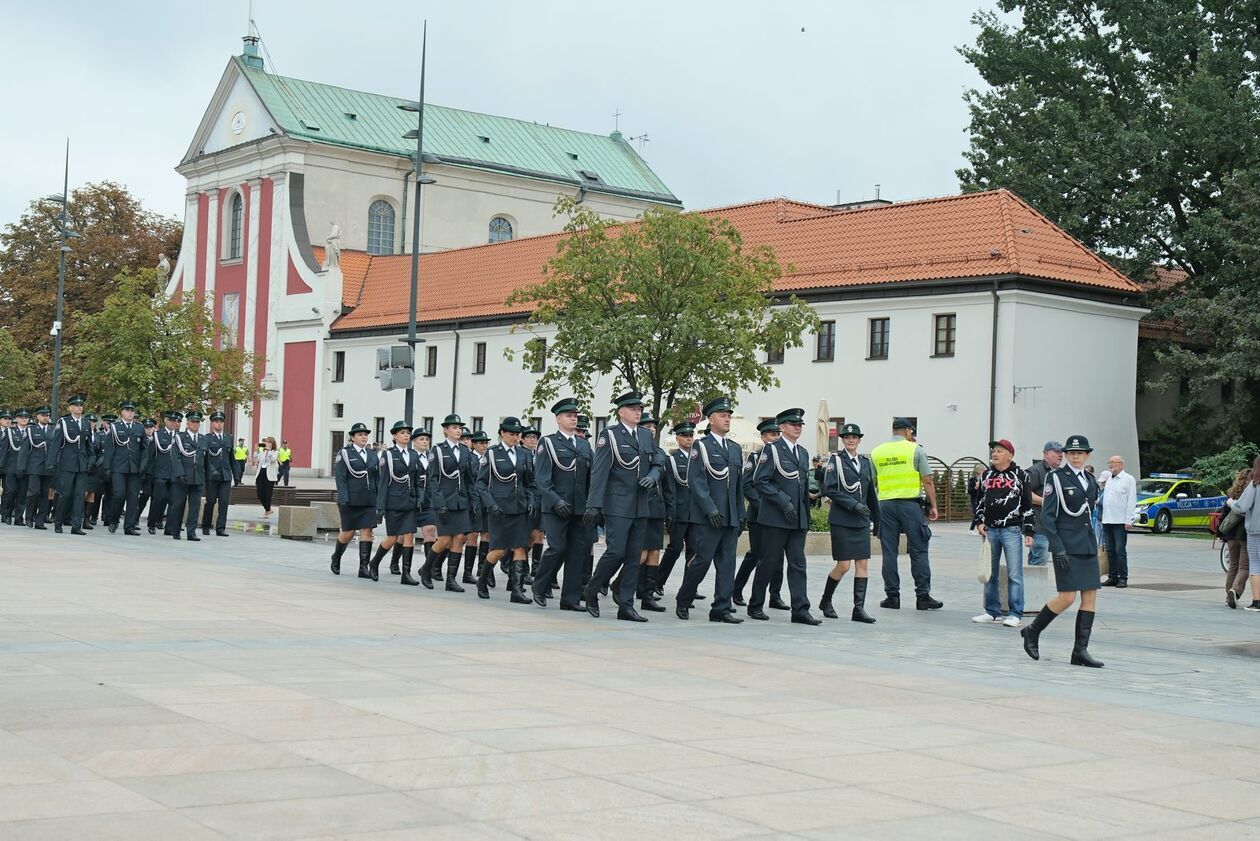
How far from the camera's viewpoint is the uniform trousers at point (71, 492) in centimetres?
2489

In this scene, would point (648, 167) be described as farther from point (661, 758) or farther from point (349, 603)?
point (661, 758)

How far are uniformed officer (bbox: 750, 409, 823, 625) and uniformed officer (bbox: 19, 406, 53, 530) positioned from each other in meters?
15.3

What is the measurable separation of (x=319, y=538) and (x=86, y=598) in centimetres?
1273

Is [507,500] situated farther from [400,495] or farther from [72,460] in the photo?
[72,460]

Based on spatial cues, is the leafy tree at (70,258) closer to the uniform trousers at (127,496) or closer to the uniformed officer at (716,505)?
the uniform trousers at (127,496)

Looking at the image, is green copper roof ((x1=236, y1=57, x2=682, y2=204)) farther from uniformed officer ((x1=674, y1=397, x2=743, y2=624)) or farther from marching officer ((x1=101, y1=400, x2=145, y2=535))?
uniformed officer ((x1=674, y1=397, x2=743, y2=624))

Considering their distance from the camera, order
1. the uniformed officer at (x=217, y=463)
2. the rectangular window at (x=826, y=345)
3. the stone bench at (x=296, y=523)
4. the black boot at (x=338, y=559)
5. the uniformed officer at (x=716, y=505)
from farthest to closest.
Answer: the rectangular window at (x=826, y=345), the stone bench at (x=296, y=523), the uniformed officer at (x=217, y=463), the black boot at (x=338, y=559), the uniformed officer at (x=716, y=505)

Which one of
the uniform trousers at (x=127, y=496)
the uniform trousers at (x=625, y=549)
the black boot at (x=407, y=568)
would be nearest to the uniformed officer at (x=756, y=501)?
the uniform trousers at (x=625, y=549)

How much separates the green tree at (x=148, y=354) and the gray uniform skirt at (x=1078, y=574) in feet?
133

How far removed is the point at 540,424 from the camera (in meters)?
53.3

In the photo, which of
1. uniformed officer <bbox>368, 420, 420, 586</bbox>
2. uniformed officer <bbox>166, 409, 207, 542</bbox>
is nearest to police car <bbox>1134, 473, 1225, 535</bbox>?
uniformed officer <bbox>166, 409, 207, 542</bbox>

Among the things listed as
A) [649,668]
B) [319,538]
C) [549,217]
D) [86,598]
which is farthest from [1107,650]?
[549,217]

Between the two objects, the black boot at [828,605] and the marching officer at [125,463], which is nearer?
the black boot at [828,605]

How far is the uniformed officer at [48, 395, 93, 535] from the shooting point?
81.5ft
